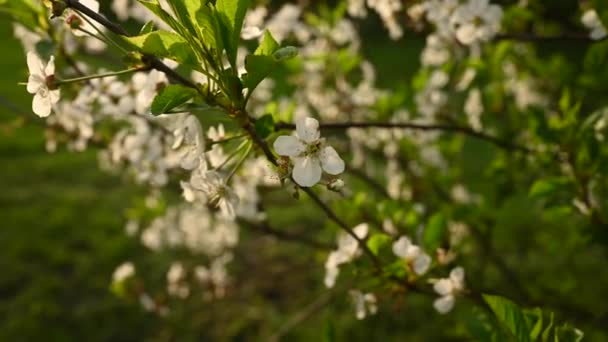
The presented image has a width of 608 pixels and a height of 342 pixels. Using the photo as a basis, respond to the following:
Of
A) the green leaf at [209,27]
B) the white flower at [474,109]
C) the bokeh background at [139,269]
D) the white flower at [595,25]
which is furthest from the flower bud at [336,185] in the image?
the white flower at [474,109]

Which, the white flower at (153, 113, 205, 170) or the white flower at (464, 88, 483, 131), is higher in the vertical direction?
the white flower at (153, 113, 205, 170)

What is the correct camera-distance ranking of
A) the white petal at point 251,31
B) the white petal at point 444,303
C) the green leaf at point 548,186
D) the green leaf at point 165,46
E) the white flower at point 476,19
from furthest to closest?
the white flower at point 476,19 → the green leaf at point 548,186 → the white petal at point 444,303 → the white petal at point 251,31 → the green leaf at point 165,46

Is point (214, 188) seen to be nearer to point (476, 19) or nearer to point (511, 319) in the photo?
point (511, 319)

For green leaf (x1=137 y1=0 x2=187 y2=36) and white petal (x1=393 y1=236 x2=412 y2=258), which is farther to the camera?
white petal (x1=393 y1=236 x2=412 y2=258)

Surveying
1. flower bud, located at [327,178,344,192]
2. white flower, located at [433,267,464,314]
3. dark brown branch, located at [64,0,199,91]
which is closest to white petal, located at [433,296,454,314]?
white flower, located at [433,267,464,314]

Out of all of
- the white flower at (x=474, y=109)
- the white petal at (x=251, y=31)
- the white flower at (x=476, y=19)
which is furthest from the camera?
the white flower at (x=474, y=109)

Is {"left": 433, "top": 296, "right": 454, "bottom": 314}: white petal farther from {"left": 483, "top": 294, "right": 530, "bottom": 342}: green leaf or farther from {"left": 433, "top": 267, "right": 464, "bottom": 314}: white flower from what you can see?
{"left": 483, "top": 294, "right": 530, "bottom": 342}: green leaf

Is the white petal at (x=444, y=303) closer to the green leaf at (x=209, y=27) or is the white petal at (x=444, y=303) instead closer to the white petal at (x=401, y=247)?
the white petal at (x=401, y=247)
